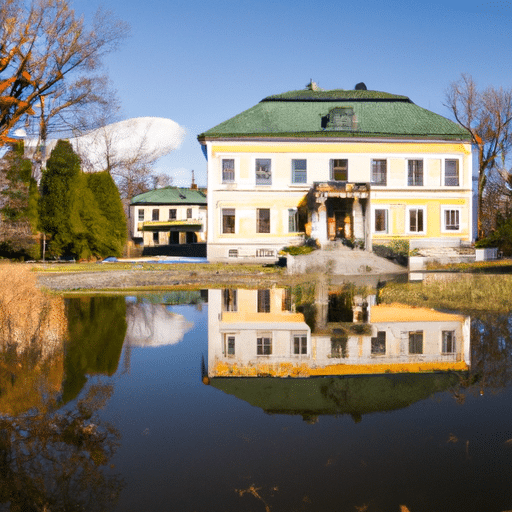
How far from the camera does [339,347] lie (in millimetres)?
7809

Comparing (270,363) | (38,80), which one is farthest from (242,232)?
(270,363)

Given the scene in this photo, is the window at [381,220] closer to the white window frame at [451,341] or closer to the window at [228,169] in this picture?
the window at [228,169]

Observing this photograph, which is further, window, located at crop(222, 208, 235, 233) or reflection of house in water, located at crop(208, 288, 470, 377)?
window, located at crop(222, 208, 235, 233)

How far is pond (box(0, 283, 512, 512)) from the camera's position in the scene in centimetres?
359

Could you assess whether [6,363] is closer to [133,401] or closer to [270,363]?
[133,401]

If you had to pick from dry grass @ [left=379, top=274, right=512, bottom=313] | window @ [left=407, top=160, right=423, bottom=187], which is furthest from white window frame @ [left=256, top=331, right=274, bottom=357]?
window @ [left=407, top=160, right=423, bottom=187]

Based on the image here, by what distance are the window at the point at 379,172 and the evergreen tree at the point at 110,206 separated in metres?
16.8

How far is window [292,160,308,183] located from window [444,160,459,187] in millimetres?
9384

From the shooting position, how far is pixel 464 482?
371 centimetres

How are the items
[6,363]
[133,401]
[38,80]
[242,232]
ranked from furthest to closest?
1. [242,232]
2. [38,80]
3. [6,363]
4. [133,401]

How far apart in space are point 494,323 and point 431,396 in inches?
195

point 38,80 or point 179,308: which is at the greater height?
point 38,80

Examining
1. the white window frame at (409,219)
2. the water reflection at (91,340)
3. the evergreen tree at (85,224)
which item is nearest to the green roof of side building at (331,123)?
the white window frame at (409,219)

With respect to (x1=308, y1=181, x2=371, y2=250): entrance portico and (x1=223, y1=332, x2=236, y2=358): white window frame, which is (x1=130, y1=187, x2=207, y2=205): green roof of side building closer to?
(x1=308, y1=181, x2=371, y2=250): entrance portico
